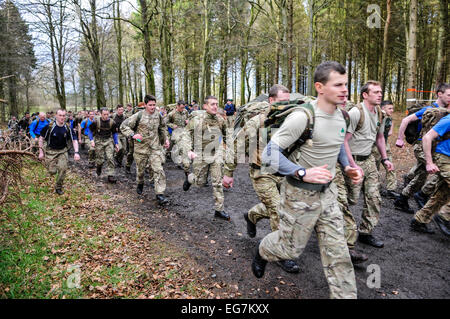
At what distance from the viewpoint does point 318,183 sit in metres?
2.63

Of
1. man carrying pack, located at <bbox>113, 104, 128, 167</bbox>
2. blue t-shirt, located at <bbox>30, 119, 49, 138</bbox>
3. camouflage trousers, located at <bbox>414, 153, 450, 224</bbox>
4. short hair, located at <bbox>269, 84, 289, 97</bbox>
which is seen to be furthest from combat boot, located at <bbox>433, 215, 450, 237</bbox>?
blue t-shirt, located at <bbox>30, 119, 49, 138</bbox>

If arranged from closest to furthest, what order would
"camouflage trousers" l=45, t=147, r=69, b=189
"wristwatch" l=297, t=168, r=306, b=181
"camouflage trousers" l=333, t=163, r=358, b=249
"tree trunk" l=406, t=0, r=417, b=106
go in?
"wristwatch" l=297, t=168, r=306, b=181 → "camouflage trousers" l=333, t=163, r=358, b=249 → "camouflage trousers" l=45, t=147, r=69, b=189 → "tree trunk" l=406, t=0, r=417, b=106

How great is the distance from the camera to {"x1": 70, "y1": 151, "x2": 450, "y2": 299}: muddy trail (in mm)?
3391

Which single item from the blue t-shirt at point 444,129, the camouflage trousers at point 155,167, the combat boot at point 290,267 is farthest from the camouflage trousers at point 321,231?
the camouflage trousers at point 155,167

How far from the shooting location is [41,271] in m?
4.09

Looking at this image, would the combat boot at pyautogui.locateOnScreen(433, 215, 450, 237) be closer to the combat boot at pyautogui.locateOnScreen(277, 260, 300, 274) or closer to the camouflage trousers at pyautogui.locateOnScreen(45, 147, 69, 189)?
the combat boot at pyautogui.locateOnScreen(277, 260, 300, 274)

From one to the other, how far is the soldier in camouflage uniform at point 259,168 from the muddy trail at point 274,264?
0.66m

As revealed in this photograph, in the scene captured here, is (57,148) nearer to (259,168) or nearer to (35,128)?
(35,128)

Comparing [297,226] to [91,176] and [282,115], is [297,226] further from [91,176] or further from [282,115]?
[91,176]

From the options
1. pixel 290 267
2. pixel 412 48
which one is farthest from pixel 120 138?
pixel 412 48

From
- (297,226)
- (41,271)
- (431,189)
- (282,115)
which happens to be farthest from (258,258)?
(431,189)

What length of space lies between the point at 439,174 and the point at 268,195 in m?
2.97

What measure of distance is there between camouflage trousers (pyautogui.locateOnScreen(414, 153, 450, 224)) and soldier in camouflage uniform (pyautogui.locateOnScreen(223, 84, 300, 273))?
265 centimetres
